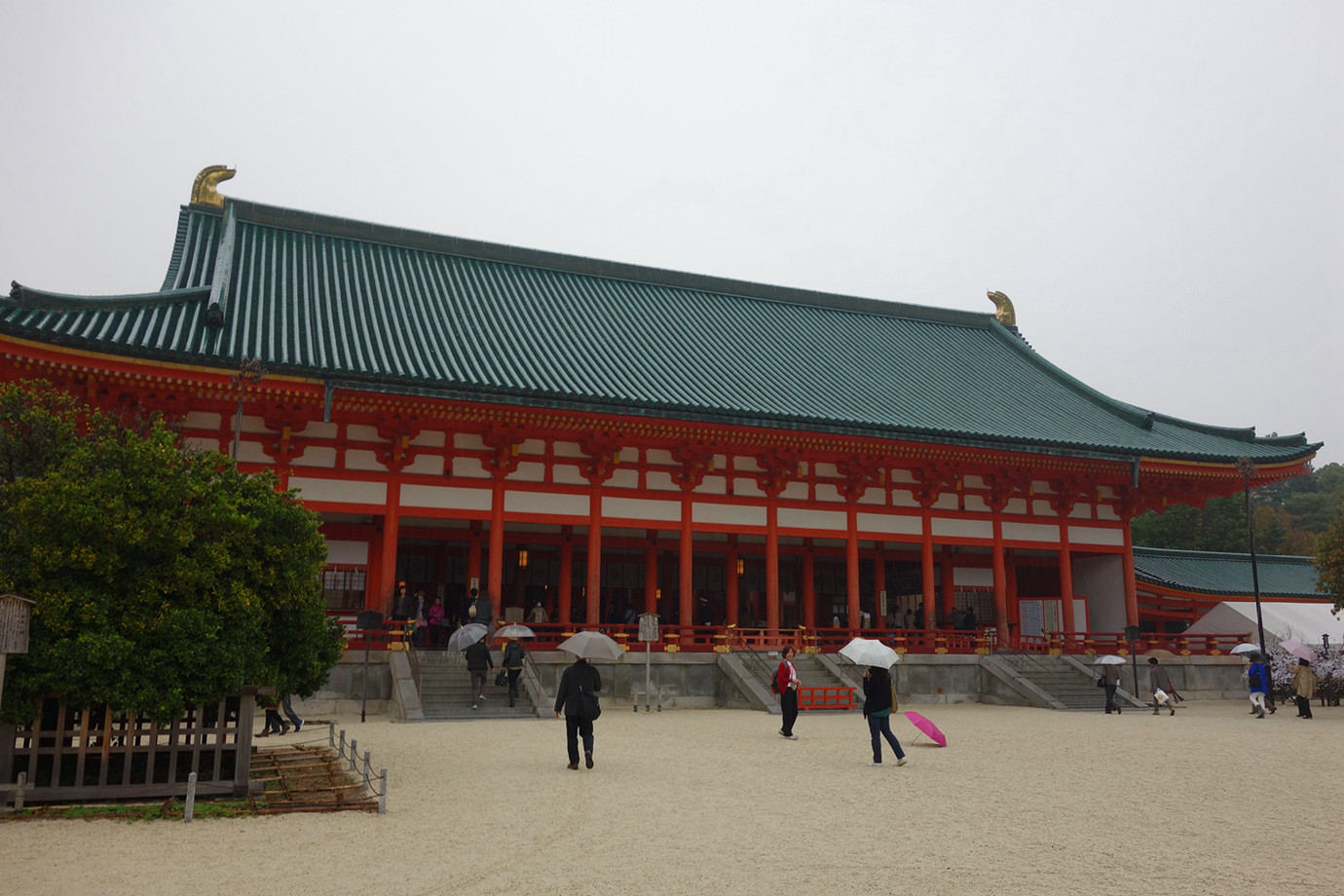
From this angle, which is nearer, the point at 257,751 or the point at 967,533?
the point at 257,751

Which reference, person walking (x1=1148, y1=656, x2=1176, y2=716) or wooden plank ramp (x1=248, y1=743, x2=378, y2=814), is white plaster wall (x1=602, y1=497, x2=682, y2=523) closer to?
wooden plank ramp (x1=248, y1=743, x2=378, y2=814)

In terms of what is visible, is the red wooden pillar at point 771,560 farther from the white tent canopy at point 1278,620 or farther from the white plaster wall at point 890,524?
the white tent canopy at point 1278,620

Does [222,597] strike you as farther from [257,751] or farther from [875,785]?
[875,785]

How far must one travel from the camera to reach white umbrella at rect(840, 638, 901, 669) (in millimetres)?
11826

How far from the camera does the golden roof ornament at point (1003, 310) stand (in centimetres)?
3378

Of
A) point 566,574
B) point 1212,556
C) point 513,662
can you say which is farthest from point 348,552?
point 1212,556

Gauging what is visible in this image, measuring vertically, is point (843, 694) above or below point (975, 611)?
below

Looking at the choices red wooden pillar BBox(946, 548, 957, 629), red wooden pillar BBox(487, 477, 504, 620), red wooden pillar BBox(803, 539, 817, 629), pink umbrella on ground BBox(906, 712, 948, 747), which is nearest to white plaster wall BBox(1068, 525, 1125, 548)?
red wooden pillar BBox(946, 548, 957, 629)

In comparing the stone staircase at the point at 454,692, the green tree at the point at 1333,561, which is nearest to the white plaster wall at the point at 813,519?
the stone staircase at the point at 454,692

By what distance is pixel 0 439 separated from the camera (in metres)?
9.48

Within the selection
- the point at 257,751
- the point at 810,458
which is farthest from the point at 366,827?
the point at 810,458

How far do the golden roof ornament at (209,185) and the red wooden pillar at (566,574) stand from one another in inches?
491

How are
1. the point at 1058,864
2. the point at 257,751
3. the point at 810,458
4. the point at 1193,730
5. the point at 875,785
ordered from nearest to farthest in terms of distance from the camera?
the point at 1058,864 < the point at 875,785 < the point at 257,751 < the point at 1193,730 < the point at 810,458

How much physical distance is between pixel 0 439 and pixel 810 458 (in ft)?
53.5
